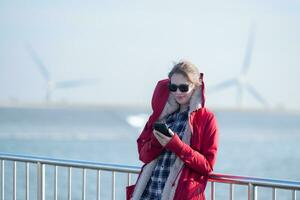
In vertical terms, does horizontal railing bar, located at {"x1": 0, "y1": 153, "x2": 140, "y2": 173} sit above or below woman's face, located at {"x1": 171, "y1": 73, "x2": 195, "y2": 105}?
below

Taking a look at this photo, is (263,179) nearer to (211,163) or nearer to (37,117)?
(211,163)

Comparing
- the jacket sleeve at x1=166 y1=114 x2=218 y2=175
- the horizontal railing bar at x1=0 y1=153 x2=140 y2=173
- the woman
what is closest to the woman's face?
the woman

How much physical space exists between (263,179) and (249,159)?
143 feet

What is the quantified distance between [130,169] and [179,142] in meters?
0.98

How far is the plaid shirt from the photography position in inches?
179

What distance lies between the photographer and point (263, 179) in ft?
15.3

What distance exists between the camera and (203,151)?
443 centimetres

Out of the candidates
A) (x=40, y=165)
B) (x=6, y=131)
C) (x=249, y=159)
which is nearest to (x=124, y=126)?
(x=6, y=131)

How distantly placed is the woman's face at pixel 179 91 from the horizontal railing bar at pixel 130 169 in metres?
0.53

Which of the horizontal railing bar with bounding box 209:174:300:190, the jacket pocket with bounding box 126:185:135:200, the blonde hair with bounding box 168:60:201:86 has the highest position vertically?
the blonde hair with bounding box 168:60:201:86

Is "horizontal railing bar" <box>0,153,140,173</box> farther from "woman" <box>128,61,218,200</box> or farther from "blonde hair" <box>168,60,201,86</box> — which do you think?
"blonde hair" <box>168,60,201,86</box>

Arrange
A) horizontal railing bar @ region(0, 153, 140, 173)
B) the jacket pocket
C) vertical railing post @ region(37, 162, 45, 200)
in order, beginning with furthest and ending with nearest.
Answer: vertical railing post @ region(37, 162, 45, 200), horizontal railing bar @ region(0, 153, 140, 173), the jacket pocket

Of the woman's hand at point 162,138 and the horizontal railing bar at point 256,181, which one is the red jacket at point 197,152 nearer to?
the woman's hand at point 162,138

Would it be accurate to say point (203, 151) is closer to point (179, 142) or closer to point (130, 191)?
point (179, 142)
